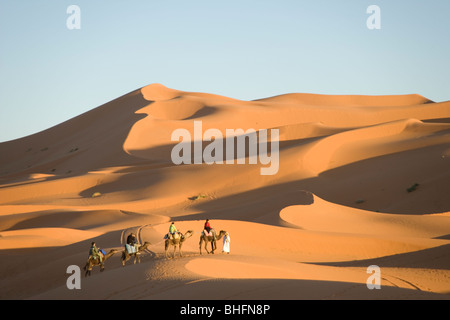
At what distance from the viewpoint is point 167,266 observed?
14961mm

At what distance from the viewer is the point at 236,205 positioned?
34375mm

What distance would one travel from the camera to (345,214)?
2878 cm

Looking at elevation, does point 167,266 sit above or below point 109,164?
below

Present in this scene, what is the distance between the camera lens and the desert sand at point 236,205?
14633 mm

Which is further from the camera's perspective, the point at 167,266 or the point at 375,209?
the point at 375,209

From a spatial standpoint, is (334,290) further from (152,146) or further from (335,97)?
(335,97)

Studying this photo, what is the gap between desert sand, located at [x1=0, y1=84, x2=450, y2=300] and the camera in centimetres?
1463

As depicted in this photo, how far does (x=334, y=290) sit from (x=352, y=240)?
39.6ft

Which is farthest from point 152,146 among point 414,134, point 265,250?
point 265,250

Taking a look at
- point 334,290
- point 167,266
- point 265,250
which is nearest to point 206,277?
point 167,266

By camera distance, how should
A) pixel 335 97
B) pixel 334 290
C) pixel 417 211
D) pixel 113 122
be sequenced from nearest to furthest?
pixel 334 290 < pixel 417 211 < pixel 113 122 < pixel 335 97
